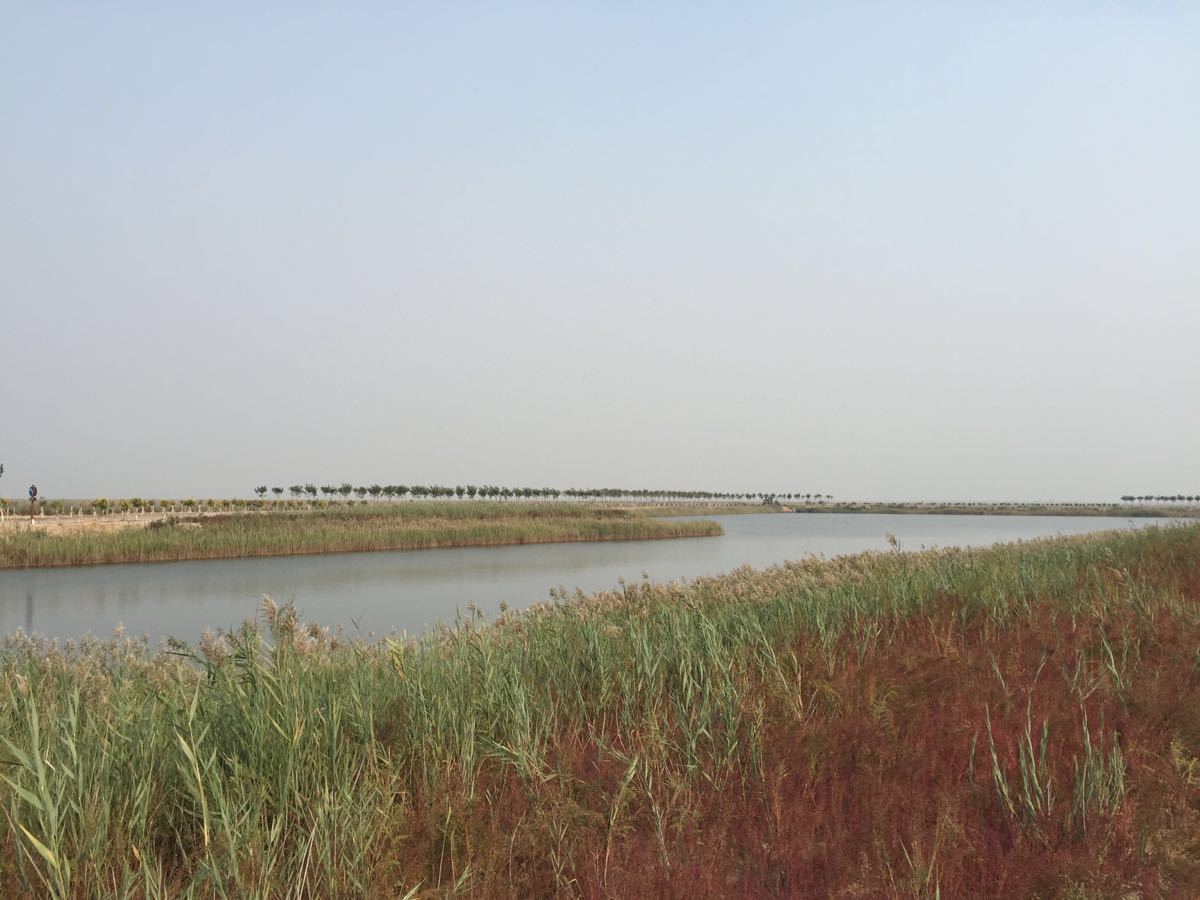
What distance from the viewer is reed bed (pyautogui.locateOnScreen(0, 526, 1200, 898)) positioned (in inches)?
118

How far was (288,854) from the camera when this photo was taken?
3.10 metres

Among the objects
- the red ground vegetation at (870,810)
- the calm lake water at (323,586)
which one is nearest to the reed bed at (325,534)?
the calm lake water at (323,586)

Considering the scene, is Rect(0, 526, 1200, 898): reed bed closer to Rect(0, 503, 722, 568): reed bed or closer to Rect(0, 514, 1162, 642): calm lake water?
Rect(0, 514, 1162, 642): calm lake water

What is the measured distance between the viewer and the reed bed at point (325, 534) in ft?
102

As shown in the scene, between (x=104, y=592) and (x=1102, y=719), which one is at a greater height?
(x=1102, y=719)

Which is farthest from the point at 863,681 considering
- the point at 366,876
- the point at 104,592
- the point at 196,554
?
the point at 196,554

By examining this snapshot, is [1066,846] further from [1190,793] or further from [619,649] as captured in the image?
[619,649]

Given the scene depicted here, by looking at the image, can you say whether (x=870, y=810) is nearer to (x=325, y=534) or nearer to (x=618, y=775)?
(x=618, y=775)

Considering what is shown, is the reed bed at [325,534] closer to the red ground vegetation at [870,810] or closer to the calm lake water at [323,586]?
the calm lake water at [323,586]

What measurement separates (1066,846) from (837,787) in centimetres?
98

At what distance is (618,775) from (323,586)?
2244 cm

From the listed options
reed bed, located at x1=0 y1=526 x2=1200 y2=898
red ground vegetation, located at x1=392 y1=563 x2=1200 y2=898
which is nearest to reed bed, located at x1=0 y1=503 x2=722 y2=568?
reed bed, located at x1=0 y1=526 x2=1200 y2=898

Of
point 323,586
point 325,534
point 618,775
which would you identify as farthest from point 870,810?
point 325,534

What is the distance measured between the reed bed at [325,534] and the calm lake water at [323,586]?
1.72m
